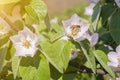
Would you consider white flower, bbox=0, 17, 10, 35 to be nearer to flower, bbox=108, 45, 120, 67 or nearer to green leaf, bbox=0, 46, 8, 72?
green leaf, bbox=0, 46, 8, 72

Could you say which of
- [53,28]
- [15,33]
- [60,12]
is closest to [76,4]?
[60,12]

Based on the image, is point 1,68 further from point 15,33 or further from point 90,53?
point 90,53

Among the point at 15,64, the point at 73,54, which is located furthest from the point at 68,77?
the point at 15,64

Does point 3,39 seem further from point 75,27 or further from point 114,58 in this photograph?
point 114,58

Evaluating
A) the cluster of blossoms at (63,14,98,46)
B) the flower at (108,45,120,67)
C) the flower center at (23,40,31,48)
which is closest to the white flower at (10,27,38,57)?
the flower center at (23,40,31,48)

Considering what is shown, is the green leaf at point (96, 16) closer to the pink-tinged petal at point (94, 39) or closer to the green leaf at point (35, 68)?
the pink-tinged petal at point (94, 39)

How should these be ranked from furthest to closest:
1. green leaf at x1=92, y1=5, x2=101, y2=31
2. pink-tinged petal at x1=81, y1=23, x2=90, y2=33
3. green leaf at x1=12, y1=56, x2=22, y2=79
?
1. green leaf at x1=92, y1=5, x2=101, y2=31
2. pink-tinged petal at x1=81, y1=23, x2=90, y2=33
3. green leaf at x1=12, y1=56, x2=22, y2=79
